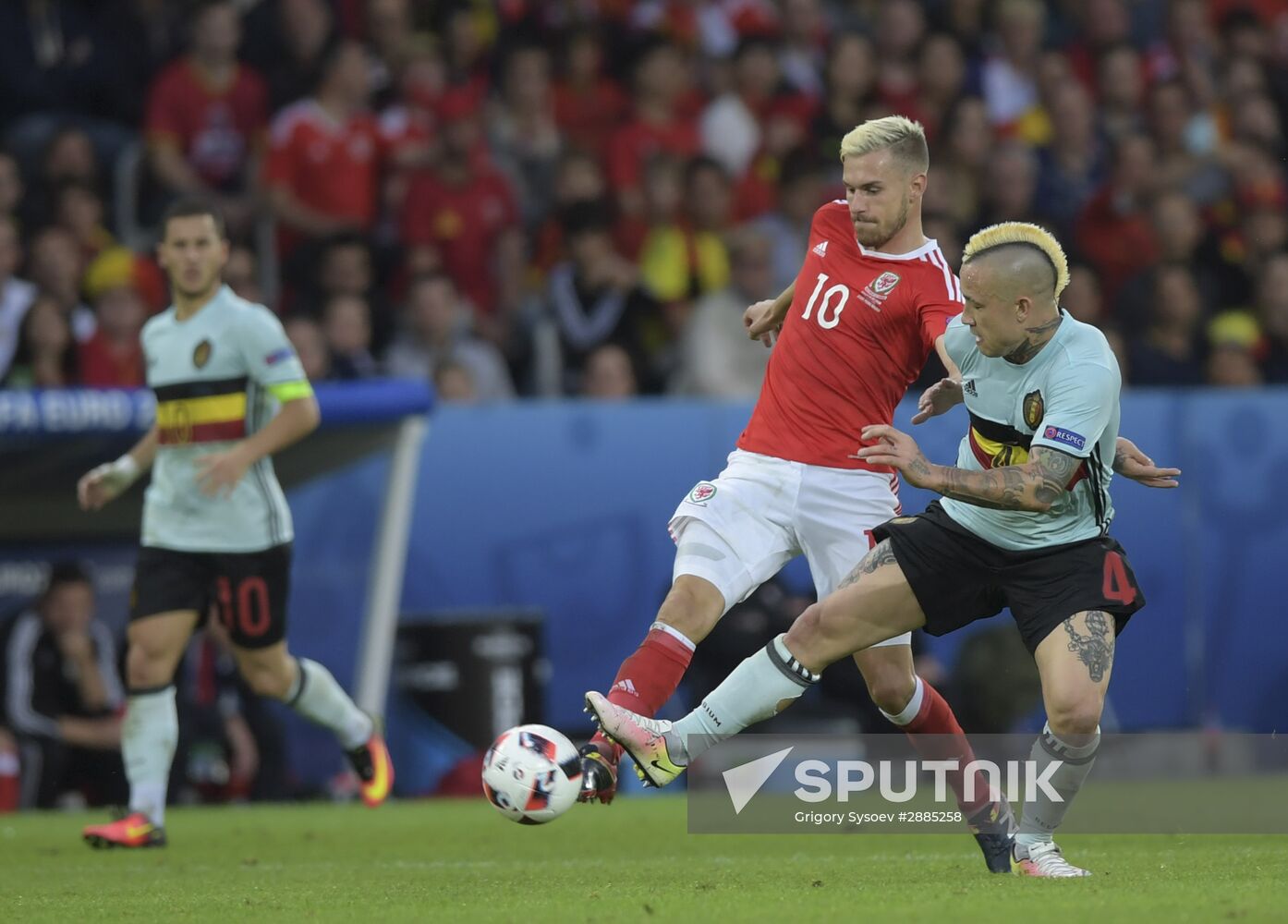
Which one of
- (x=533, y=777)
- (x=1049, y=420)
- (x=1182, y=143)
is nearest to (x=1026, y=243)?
(x=1049, y=420)

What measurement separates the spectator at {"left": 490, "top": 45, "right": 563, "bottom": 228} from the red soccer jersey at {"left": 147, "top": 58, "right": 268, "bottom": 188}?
172cm

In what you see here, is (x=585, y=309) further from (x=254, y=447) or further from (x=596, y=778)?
(x=596, y=778)

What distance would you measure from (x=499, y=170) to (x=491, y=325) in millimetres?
1247

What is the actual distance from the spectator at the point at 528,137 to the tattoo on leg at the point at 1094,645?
829cm

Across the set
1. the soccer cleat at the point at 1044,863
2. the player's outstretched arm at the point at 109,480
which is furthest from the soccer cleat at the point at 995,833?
the player's outstretched arm at the point at 109,480

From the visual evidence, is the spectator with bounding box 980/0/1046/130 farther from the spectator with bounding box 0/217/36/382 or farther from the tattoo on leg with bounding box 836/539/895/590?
the tattoo on leg with bounding box 836/539/895/590

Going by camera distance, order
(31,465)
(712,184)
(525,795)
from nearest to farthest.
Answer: (525,795)
(31,465)
(712,184)

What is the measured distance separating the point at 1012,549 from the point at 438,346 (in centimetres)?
666

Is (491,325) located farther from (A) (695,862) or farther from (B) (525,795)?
(B) (525,795)

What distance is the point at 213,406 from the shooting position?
8.23 meters

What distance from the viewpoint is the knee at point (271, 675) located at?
8430 millimetres

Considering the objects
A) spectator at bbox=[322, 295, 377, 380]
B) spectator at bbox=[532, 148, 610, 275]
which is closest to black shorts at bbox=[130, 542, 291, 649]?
spectator at bbox=[322, 295, 377, 380]

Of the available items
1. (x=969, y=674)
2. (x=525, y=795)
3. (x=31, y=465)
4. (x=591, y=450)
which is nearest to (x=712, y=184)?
(x=591, y=450)

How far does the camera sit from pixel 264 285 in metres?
12.6
